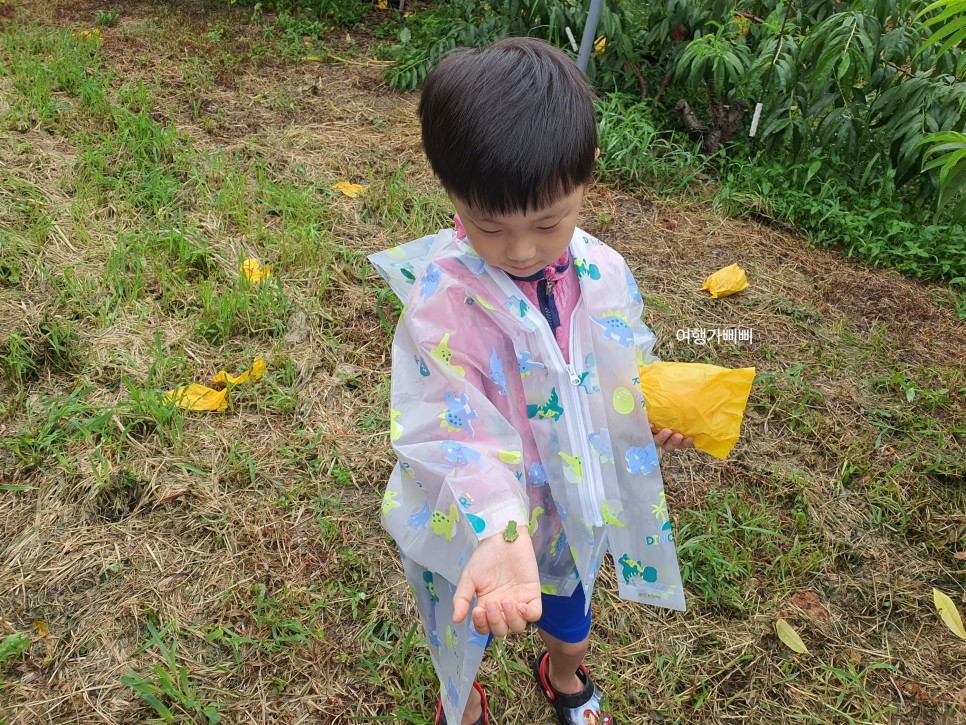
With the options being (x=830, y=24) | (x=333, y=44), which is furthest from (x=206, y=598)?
(x=333, y=44)

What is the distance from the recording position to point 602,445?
1.35m

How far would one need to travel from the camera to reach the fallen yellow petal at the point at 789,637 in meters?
2.00

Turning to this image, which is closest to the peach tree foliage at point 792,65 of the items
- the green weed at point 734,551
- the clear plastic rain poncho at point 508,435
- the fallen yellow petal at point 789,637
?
the green weed at point 734,551

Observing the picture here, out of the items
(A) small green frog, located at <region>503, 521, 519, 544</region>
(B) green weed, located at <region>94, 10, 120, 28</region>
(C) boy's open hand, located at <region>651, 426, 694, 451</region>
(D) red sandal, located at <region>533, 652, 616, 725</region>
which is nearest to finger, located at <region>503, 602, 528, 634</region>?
(A) small green frog, located at <region>503, 521, 519, 544</region>

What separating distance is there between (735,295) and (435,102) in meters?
2.26

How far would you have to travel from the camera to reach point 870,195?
3.59 metres

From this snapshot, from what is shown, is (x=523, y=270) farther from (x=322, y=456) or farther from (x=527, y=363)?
(x=322, y=456)

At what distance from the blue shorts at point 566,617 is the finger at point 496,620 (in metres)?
0.52

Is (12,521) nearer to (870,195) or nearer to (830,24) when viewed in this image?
(830,24)

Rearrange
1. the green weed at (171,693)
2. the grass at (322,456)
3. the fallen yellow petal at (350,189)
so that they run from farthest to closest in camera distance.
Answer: the fallen yellow petal at (350,189) < the grass at (322,456) < the green weed at (171,693)

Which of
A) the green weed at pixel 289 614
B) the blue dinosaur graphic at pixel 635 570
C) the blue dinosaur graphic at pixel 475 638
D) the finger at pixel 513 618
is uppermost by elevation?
the finger at pixel 513 618

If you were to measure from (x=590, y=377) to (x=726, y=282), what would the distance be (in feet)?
6.42

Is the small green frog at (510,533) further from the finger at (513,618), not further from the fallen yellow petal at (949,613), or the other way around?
the fallen yellow petal at (949,613)

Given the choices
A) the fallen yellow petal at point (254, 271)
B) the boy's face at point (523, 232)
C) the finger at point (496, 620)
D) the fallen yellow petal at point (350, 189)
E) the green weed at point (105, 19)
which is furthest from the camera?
the green weed at point (105, 19)
